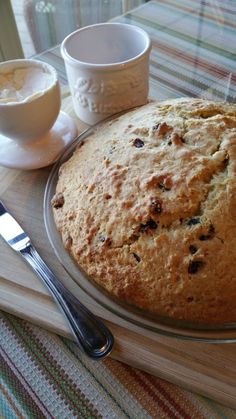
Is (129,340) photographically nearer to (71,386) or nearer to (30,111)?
(71,386)

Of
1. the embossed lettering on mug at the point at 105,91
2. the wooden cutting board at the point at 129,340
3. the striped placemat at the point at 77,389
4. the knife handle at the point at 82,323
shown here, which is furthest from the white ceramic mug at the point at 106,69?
the striped placemat at the point at 77,389

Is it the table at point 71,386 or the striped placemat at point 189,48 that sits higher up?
the table at point 71,386

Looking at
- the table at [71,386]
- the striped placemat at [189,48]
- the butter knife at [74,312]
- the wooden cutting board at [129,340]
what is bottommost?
the striped placemat at [189,48]

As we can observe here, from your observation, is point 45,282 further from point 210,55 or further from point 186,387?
point 210,55

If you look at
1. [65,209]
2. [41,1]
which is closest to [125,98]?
[65,209]

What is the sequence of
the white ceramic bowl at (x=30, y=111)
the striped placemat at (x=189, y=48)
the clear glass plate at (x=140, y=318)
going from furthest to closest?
the striped placemat at (x=189, y=48), the white ceramic bowl at (x=30, y=111), the clear glass plate at (x=140, y=318)

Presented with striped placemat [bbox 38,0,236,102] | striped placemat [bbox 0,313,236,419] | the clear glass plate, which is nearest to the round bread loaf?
the clear glass plate

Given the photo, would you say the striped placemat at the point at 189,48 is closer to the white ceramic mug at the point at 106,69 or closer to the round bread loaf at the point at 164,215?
the white ceramic mug at the point at 106,69

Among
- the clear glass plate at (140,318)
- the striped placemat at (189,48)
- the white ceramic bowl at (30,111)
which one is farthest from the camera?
the striped placemat at (189,48)
